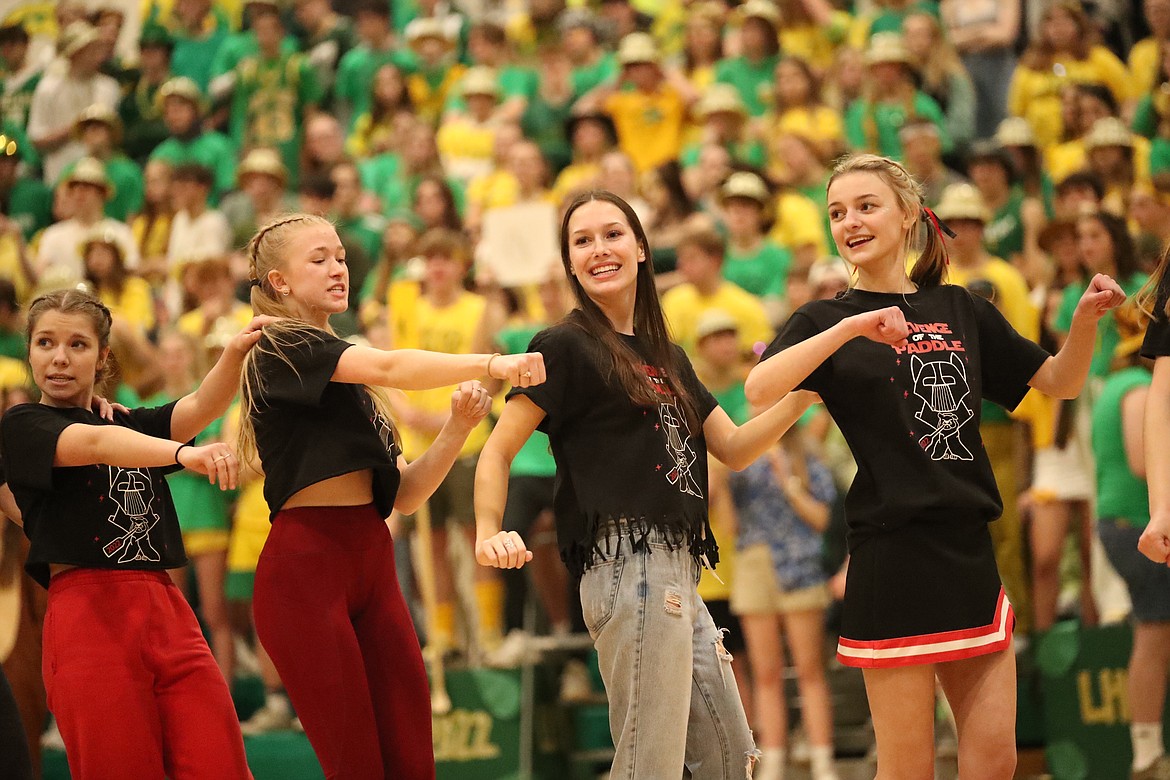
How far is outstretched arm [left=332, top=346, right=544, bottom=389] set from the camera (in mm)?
3113

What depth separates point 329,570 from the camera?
343 centimetres

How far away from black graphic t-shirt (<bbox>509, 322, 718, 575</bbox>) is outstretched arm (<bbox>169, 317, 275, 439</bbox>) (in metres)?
0.71

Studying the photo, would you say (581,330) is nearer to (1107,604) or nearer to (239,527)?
(1107,604)

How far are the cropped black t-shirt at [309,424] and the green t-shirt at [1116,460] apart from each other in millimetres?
3340

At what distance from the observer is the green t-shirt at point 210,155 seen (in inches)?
422

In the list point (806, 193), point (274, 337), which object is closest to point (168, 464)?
point (274, 337)

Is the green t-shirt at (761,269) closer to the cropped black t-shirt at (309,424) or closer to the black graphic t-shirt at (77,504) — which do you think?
the cropped black t-shirt at (309,424)

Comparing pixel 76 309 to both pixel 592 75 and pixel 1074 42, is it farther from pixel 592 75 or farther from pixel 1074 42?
pixel 1074 42

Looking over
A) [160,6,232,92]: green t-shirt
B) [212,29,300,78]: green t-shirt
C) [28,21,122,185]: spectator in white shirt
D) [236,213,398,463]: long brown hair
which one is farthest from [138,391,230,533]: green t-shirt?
[160,6,232,92]: green t-shirt

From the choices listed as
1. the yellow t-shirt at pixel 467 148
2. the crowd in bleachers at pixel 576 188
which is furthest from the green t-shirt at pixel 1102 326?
the yellow t-shirt at pixel 467 148

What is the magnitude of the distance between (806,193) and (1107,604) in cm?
335

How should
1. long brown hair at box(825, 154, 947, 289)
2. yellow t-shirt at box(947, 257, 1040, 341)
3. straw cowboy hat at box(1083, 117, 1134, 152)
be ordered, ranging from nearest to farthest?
long brown hair at box(825, 154, 947, 289) → yellow t-shirt at box(947, 257, 1040, 341) → straw cowboy hat at box(1083, 117, 1134, 152)

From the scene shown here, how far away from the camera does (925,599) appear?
3.29 meters

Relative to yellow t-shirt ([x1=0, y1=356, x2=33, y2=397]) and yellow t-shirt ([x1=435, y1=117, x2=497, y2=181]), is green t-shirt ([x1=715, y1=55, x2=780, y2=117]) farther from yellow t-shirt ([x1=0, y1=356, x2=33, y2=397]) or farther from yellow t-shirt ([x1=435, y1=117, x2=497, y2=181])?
yellow t-shirt ([x1=0, y1=356, x2=33, y2=397])
